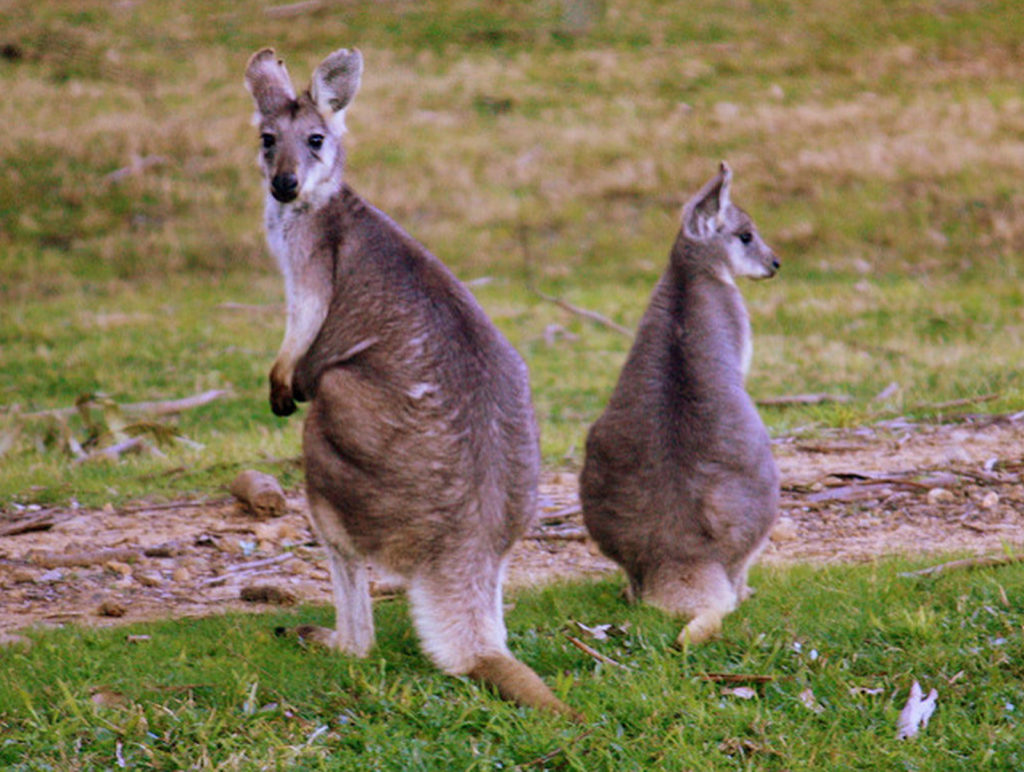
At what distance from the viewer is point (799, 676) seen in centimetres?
499

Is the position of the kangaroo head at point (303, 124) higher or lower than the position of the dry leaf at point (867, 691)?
higher

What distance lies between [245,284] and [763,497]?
11.5m

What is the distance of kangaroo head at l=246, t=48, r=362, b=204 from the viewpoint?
18.6 feet

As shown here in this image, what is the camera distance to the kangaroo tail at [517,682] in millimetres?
4664

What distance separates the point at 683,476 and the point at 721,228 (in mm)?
1805

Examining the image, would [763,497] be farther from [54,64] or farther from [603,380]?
[54,64]

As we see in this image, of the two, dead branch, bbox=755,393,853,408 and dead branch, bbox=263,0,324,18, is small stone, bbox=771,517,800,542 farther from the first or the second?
dead branch, bbox=263,0,324,18

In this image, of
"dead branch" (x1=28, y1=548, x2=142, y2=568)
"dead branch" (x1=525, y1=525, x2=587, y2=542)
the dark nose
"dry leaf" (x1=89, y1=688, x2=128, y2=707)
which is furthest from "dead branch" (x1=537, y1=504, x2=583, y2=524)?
"dry leaf" (x1=89, y1=688, x2=128, y2=707)

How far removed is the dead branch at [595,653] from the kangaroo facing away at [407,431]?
1.13 ft

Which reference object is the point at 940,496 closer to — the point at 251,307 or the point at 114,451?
the point at 114,451

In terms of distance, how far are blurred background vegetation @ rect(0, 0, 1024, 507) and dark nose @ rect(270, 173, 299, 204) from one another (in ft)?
9.27

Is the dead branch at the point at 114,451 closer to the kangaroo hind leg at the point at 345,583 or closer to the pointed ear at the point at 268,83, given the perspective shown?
the pointed ear at the point at 268,83

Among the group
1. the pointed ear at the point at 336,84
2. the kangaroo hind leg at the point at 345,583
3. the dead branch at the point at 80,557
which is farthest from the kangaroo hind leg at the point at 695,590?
the dead branch at the point at 80,557

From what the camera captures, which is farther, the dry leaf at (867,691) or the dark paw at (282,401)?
the dark paw at (282,401)
